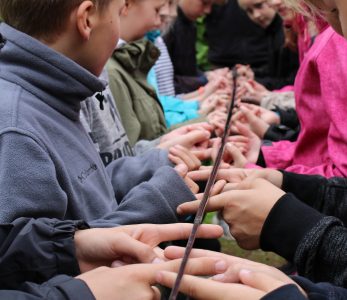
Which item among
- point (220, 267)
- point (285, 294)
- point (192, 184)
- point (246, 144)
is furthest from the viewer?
point (246, 144)

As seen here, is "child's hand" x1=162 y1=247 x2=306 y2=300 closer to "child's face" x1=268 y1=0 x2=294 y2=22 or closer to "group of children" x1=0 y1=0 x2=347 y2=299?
"group of children" x1=0 y1=0 x2=347 y2=299

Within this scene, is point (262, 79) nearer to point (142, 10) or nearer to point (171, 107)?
point (171, 107)

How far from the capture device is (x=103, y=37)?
4.07 feet

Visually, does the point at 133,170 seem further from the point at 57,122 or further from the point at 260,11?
the point at 260,11

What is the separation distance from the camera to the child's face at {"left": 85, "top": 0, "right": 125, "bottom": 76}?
48.5 inches

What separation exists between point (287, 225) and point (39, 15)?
0.65m

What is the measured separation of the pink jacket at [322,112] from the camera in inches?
57.7

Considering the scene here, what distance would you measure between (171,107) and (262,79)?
139cm

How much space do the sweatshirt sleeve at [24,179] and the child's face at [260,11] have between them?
10.4 feet

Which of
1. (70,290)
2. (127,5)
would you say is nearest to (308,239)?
(70,290)

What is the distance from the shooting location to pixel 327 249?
3.51ft

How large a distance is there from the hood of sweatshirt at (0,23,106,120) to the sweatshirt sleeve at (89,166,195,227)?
0.79 ft

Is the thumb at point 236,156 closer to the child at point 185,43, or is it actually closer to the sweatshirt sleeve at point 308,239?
the sweatshirt sleeve at point 308,239

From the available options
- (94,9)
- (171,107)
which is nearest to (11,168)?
(94,9)
